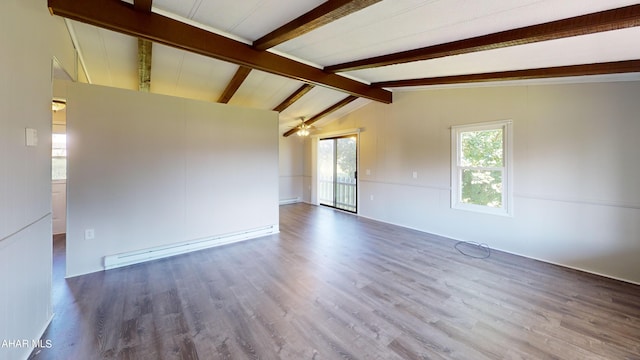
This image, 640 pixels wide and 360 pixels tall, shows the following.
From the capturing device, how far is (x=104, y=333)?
2066 millimetres

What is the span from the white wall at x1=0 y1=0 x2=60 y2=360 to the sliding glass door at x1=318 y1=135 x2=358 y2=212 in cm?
573

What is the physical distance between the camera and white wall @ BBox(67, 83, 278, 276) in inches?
124

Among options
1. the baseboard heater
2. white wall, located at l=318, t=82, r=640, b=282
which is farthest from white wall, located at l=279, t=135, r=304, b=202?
white wall, located at l=318, t=82, r=640, b=282

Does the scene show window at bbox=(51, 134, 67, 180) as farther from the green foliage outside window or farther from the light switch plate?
the green foliage outside window

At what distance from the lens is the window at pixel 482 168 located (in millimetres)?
4027

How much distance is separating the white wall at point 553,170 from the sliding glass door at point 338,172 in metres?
1.97

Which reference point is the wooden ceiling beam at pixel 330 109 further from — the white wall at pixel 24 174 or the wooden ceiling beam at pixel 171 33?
the white wall at pixel 24 174

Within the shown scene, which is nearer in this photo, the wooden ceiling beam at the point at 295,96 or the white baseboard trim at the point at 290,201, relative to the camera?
the wooden ceiling beam at the point at 295,96

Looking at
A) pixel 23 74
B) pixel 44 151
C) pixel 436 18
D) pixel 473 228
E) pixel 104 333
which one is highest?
pixel 436 18

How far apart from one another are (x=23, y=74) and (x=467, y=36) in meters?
3.72

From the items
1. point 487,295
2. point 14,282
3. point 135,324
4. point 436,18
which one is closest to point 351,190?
point 487,295

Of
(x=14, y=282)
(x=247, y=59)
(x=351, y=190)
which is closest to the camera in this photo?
(x=14, y=282)

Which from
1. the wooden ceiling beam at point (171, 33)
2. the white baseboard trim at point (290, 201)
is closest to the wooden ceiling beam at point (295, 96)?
the wooden ceiling beam at point (171, 33)

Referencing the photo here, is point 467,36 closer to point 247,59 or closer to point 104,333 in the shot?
point 247,59
